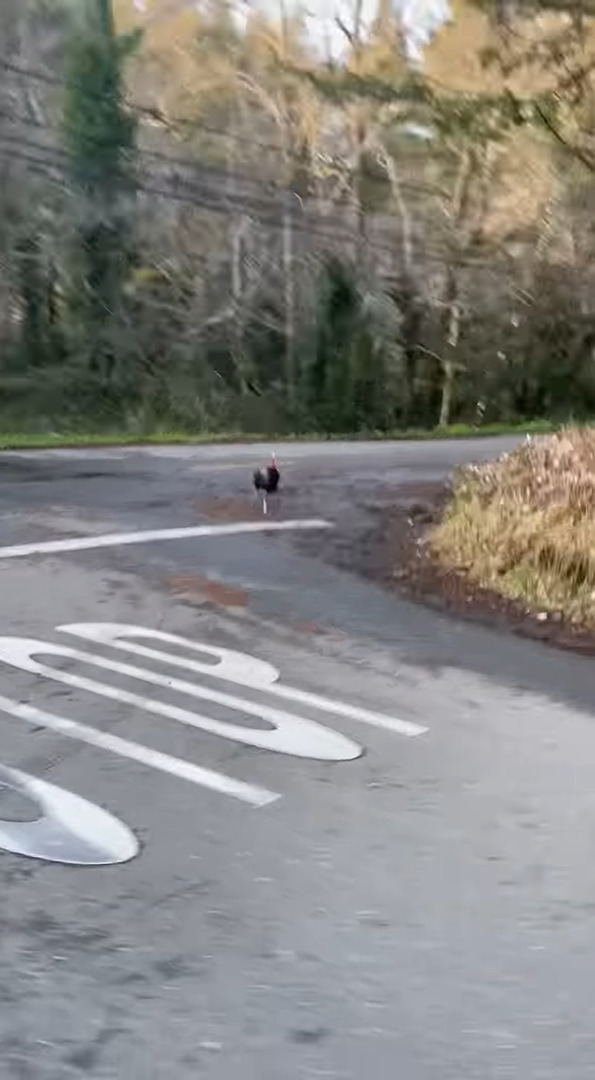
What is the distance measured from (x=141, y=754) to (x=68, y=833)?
81 centimetres

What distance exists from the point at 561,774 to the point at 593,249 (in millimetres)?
27760

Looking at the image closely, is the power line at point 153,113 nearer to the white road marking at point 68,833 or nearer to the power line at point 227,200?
the power line at point 227,200

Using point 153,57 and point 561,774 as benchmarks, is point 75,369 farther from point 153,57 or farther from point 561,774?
point 561,774

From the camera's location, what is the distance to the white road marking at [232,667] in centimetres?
575

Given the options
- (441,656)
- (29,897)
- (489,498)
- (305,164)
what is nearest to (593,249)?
(305,164)

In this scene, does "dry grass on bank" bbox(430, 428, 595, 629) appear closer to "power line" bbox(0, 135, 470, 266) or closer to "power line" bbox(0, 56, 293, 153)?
"power line" bbox(0, 135, 470, 266)

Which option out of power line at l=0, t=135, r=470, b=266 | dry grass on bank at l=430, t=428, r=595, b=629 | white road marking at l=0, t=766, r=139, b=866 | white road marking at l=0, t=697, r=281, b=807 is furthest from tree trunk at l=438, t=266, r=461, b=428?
white road marking at l=0, t=766, r=139, b=866

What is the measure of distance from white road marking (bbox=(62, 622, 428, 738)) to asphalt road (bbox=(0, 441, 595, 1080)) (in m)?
0.02

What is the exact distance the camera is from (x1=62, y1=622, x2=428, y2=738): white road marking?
227 inches

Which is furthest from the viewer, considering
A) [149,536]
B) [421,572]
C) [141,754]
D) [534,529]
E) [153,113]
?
[153,113]

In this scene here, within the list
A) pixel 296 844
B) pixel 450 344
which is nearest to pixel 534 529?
pixel 296 844

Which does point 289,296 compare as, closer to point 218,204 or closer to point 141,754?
point 218,204

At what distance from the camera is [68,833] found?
4383mm

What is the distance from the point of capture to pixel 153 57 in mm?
33562
